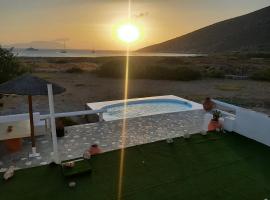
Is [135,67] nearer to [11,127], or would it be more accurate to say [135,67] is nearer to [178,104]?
[178,104]

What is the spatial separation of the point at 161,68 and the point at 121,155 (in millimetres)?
17466

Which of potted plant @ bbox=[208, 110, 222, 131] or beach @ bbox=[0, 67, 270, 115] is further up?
potted plant @ bbox=[208, 110, 222, 131]

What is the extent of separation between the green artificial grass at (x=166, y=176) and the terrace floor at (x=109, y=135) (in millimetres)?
640

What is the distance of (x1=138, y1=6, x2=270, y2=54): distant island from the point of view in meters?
60.4

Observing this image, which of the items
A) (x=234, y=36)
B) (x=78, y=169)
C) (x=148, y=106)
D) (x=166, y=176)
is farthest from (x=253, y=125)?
(x=234, y=36)

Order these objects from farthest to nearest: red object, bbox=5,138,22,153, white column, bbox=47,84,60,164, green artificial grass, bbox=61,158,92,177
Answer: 1. red object, bbox=5,138,22,153
2. white column, bbox=47,84,60,164
3. green artificial grass, bbox=61,158,92,177

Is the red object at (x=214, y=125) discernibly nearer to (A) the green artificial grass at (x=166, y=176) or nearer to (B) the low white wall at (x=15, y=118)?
(A) the green artificial grass at (x=166, y=176)

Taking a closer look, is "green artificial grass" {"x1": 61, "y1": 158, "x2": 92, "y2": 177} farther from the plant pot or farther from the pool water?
the pool water

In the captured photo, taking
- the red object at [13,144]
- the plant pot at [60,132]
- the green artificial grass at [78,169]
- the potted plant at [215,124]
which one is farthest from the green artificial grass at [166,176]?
the plant pot at [60,132]

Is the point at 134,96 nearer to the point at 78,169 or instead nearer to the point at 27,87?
the point at 27,87

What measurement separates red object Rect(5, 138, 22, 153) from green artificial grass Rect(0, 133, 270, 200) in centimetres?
116

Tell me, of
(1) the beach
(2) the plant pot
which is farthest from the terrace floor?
(1) the beach

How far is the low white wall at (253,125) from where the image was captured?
5336 millimetres

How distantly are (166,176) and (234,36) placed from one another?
238 feet
